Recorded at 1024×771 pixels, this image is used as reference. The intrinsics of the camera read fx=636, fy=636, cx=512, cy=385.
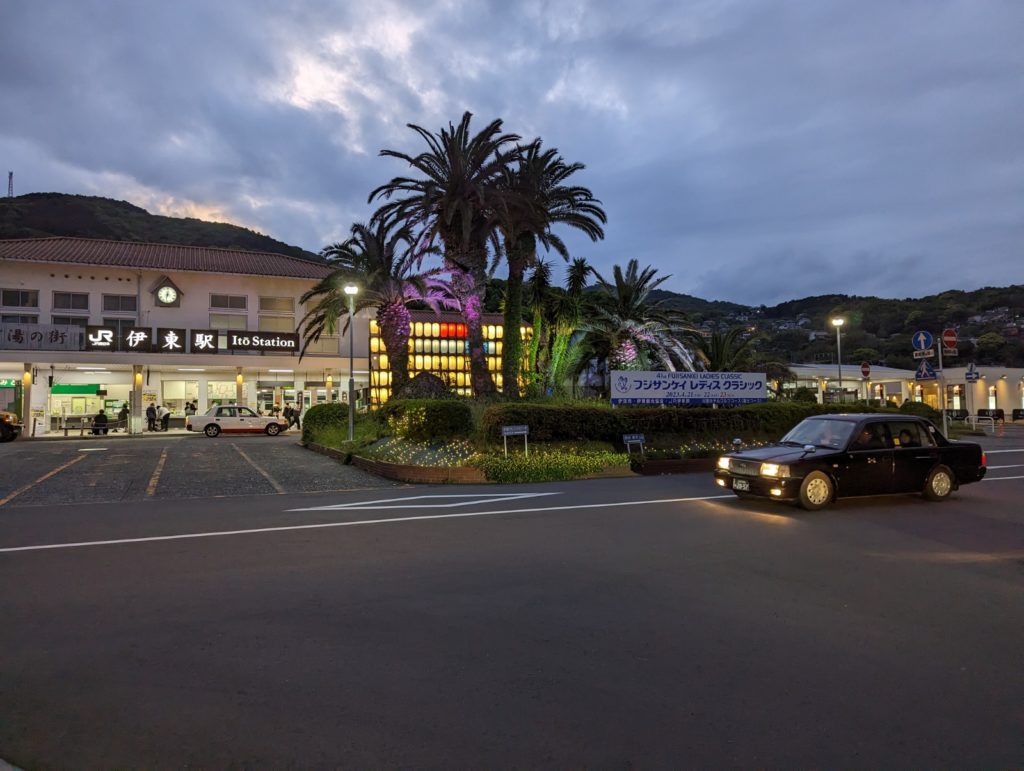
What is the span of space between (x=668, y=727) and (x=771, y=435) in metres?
18.1

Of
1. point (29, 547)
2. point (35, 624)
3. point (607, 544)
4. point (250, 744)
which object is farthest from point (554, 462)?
point (250, 744)

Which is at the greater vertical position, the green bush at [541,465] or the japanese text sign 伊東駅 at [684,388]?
the japanese text sign 伊東駅 at [684,388]

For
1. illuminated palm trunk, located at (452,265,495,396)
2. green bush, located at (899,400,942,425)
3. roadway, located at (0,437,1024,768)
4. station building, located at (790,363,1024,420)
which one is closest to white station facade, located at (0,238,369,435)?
illuminated palm trunk, located at (452,265,495,396)

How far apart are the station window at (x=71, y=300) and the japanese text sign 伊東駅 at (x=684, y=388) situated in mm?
37461

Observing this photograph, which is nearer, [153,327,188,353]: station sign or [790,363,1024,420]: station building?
[153,327,188,353]: station sign

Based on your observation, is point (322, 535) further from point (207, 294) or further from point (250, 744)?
point (207, 294)

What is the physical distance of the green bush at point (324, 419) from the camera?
25.2 metres

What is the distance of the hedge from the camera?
16375 mm

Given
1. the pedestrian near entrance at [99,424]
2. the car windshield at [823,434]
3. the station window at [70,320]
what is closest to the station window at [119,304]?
the station window at [70,320]

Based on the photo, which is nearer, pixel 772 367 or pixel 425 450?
→ pixel 425 450

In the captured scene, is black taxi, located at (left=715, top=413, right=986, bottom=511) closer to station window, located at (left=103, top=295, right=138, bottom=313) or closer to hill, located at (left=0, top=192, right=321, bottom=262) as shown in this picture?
station window, located at (left=103, top=295, right=138, bottom=313)

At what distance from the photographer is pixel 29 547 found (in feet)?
25.2

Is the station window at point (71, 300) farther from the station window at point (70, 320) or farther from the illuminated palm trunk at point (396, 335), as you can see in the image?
the illuminated palm trunk at point (396, 335)

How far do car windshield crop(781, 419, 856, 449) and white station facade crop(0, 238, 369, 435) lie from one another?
1301 inches
